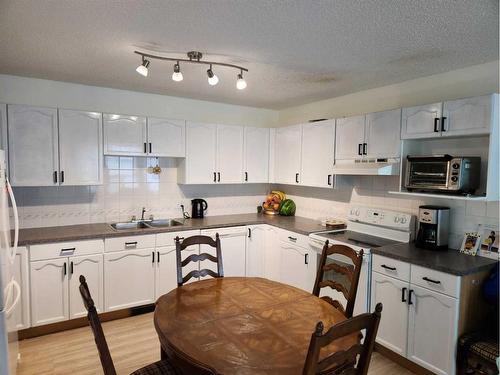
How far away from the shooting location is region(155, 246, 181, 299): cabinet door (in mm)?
3510

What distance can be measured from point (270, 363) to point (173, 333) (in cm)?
52

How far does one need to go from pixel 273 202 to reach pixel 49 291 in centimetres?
280

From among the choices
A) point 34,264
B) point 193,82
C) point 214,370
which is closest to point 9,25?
point 193,82

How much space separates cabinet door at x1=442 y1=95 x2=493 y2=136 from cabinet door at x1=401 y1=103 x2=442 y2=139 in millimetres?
63

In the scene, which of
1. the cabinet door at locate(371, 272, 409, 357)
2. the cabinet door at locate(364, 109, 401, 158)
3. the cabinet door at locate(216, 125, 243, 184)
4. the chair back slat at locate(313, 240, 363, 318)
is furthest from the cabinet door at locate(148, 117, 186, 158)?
the cabinet door at locate(371, 272, 409, 357)

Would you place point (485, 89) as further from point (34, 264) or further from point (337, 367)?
point (34, 264)

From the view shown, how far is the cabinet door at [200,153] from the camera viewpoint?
155 inches

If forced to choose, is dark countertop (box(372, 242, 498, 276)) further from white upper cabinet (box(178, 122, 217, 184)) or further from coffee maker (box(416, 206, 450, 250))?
white upper cabinet (box(178, 122, 217, 184))

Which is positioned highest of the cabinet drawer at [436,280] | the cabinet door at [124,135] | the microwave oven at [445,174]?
the cabinet door at [124,135]

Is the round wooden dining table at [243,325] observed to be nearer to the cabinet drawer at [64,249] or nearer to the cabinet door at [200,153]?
the cabinet drawer at [64,249]

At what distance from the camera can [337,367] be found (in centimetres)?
131

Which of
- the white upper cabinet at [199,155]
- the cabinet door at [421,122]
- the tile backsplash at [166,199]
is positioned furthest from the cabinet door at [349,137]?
the white upper cabinet at [199,155]

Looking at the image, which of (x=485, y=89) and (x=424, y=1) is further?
(x=485, y=89)

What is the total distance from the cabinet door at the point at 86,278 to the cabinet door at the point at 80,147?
29.9 inches
